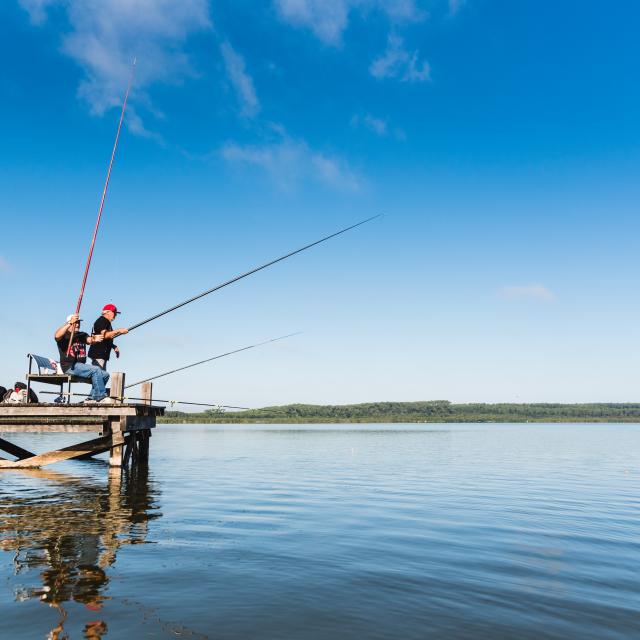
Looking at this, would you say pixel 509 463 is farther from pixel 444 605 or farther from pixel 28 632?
pixel 28 632

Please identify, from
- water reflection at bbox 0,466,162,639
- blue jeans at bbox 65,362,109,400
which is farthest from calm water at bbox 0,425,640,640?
blue jeans at bbox 65,362,109,400

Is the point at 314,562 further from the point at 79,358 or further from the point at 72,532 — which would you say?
the point at 79,358

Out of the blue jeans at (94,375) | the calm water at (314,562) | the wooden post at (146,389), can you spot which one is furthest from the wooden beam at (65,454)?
the wooden post at (146,389)

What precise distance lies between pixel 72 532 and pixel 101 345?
19.4 ft

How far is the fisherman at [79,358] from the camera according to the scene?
1273 cm

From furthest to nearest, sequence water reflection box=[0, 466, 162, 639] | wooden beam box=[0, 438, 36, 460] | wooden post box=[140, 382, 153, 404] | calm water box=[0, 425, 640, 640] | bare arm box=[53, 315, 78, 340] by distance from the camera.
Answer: wooden post box=[140, 382, 153, 404]
wooden beam box=[0, 438, 36, 460]
bare arm box=[53, 315, 78, 340]
water reflection box=[0, 466, 162, 639]
calm water box=[0, 425, 640, 640]

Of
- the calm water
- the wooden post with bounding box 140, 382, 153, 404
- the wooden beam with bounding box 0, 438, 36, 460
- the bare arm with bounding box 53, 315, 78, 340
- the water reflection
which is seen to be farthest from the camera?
the wooden post with bounding box 140, 382, 153, 404

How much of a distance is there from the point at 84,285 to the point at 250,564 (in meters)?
7.76

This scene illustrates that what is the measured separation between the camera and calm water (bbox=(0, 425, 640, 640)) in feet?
16.8

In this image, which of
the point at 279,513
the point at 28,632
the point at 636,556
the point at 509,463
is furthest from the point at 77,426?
the point at 509,463

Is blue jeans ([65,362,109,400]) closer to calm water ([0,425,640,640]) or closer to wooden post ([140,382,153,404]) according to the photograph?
calm water ([0,425,640,640])

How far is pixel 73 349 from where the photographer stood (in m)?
13.0

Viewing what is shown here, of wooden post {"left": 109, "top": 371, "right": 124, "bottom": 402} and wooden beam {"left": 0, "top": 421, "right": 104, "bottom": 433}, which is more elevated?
wooden post {"left": 109, "top": 371, "right": 124, "bottom": 402}

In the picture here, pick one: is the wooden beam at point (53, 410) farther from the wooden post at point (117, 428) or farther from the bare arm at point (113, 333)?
the bare arm at point (113, 333)
